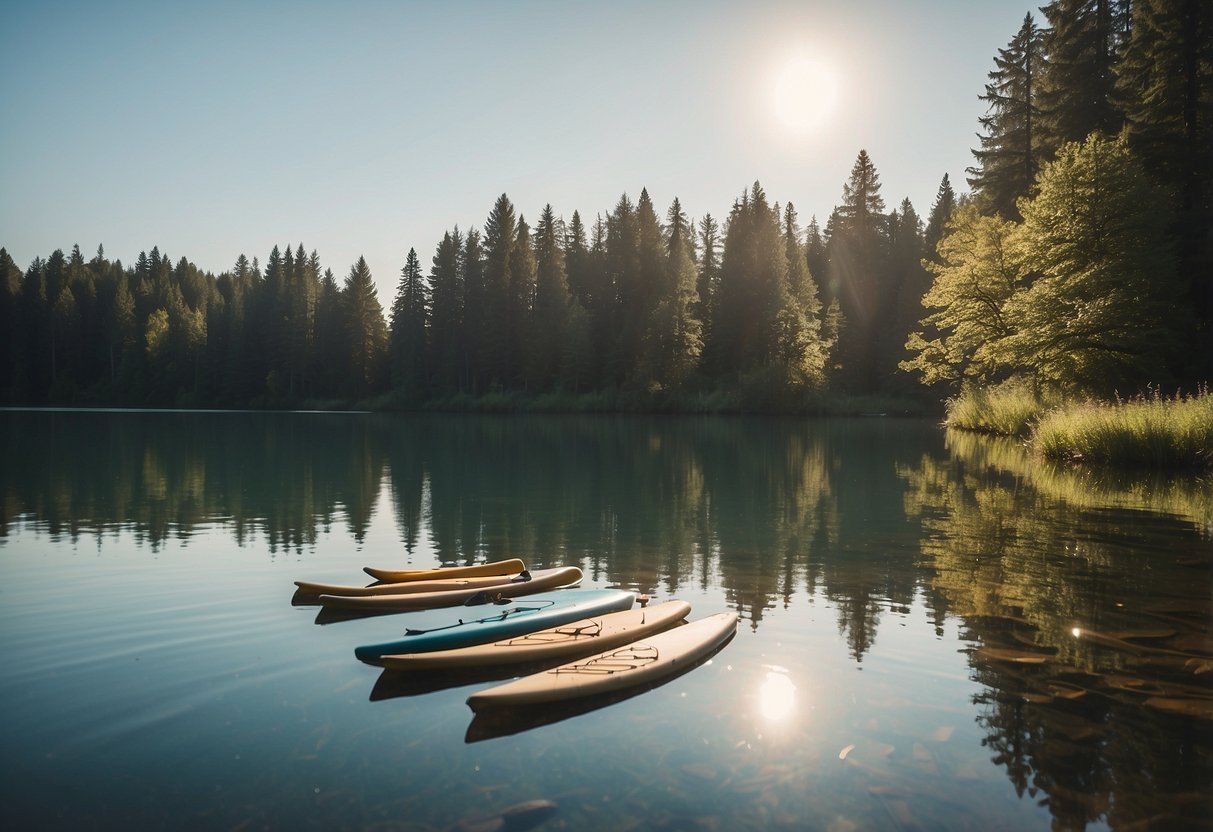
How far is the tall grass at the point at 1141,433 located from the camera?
20156mm

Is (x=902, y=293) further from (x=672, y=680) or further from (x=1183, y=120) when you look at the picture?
(x=672, y=680)

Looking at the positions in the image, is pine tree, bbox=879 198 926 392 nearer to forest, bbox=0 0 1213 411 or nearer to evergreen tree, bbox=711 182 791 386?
forest, bbox=0 0 1213 411

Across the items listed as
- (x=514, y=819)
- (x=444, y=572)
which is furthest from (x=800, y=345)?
(x=514, y=819)

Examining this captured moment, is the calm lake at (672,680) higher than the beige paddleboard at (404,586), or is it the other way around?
the beige paddleboard at (404,586)

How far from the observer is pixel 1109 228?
92.3 feet

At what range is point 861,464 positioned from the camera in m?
26.6

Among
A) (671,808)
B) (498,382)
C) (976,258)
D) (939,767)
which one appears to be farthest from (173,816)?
(498,382)

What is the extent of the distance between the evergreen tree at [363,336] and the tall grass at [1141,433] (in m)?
75.3

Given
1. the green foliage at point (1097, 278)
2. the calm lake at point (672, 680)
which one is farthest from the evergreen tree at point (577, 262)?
the calm lake at point (672, 680)

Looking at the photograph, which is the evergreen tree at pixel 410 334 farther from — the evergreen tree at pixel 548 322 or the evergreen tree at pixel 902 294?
the evergreen tree at pixel 902 294

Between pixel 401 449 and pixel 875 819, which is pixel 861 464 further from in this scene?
pixel 875 819

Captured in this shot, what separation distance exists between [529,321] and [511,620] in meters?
71.2

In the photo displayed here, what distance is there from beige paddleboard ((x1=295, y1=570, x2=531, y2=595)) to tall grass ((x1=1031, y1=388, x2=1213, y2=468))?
19.1m

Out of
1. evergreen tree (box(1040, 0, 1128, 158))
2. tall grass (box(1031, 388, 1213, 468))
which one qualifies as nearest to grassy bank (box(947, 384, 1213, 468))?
tall grass (box(1031, 388, 1213, 468))
